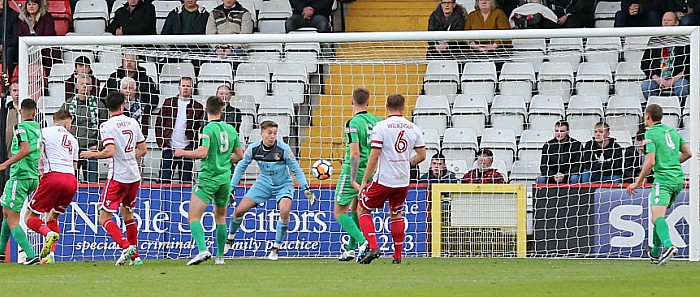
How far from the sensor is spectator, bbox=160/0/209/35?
17953mm

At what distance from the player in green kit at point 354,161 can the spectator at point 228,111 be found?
295 centimetres

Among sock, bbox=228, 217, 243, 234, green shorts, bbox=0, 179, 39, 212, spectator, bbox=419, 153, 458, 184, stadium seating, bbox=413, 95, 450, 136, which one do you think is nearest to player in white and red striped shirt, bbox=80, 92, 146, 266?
green shorts, bbox=0, 179, 39, 212

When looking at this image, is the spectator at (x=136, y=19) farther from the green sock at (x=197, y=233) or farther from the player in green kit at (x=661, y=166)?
the player in green kit at (x=661, y=166)

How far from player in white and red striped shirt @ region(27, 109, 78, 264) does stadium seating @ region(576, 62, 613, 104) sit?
713cm

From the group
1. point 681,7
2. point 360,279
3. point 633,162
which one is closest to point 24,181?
point 360,279

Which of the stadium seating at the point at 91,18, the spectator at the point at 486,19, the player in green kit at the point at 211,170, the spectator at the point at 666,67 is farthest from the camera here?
the stadium seating at the point at 91,18

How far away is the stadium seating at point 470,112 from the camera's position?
16.5 meters

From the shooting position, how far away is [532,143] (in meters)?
16.1

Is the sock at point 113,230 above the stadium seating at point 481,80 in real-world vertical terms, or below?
below

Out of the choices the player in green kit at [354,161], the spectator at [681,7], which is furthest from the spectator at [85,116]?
the spectator at [681,7]

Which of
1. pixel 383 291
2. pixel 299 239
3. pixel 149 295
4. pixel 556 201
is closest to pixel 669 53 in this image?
pixel 556 201

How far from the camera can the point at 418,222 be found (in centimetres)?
1527

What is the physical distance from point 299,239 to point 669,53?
17.7ft

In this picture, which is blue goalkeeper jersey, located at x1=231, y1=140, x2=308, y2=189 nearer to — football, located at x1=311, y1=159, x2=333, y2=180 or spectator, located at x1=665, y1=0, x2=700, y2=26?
football, located at x1=311, y1=159, x2=333, y2=180
